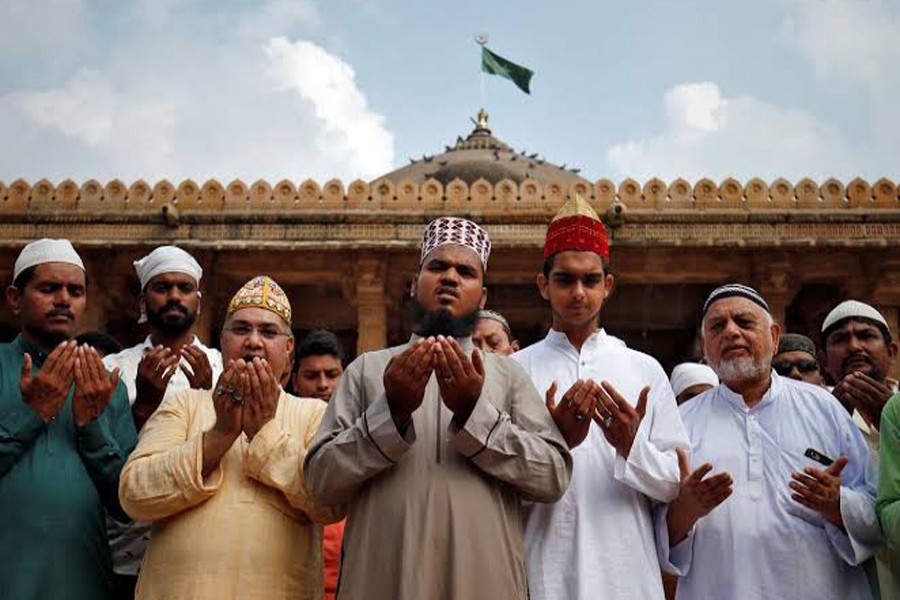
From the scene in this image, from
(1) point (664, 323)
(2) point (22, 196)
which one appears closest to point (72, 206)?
(2) point (22, 196)

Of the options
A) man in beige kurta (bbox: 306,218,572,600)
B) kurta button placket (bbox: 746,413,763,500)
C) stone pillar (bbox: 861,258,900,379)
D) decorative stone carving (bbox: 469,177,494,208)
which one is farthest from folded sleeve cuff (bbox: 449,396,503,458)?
stone pillar (bbox: 861,258,900,379)

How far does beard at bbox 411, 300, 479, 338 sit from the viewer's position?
2557 mm

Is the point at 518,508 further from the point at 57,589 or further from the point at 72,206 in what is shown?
the point at 72,206

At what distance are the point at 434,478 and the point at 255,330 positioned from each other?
92cm

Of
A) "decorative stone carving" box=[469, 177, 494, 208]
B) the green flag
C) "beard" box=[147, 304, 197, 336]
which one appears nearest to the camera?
"beard" box=[147, 304, 197, 336]

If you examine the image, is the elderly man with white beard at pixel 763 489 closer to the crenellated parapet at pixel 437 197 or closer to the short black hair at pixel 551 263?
the short black hair at pixel 551 263

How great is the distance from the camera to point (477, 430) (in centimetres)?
225

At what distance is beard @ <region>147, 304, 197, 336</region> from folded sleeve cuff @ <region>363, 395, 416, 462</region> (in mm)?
1632

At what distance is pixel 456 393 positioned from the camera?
2.25 metres

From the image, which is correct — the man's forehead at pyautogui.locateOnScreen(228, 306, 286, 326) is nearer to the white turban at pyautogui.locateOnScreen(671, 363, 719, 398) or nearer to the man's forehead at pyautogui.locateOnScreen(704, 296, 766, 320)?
the man's forehead at pyautogui.locateOnScreen(704, 296, 766, 320)

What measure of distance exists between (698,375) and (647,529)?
7.65ft

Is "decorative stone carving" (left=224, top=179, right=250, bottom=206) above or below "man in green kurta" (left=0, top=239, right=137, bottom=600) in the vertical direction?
above

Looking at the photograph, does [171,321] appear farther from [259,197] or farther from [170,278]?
[259,197]

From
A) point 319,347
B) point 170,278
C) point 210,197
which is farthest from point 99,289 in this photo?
point 170,278
